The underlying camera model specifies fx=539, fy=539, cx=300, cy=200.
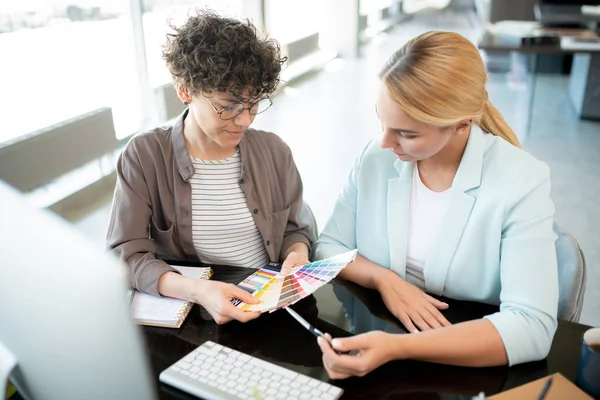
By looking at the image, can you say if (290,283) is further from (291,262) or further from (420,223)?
(420,223)

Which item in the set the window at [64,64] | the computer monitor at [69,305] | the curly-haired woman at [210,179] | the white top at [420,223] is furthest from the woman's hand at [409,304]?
the window at [64,64]

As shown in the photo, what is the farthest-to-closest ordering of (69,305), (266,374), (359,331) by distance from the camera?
(359,331) < (266,374) < (69,305)

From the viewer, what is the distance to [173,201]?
1.41m

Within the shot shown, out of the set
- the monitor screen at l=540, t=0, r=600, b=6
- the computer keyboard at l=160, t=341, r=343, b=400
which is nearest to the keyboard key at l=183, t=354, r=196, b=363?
the computer keyboard at l=160, t=341, r=343, b=400

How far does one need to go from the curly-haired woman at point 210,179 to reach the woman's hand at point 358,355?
0.90ft

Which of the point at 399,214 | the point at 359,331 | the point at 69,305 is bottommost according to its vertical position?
the point at 359,331

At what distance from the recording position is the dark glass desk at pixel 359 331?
90 cm

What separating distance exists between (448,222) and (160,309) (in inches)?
25.9

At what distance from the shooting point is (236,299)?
112cm

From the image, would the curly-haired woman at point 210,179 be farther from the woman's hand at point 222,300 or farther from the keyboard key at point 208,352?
the keyboard key at point 208,352

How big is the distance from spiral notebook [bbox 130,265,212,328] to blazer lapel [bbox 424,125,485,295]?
0.53 meters

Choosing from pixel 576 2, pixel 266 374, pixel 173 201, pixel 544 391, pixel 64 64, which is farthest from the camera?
pixel 576 2

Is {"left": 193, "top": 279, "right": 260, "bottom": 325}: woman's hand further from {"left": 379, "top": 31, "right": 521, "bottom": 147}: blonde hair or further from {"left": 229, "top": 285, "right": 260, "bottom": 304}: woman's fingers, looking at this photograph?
{"left": 379, "top": 31, "right": 521, "bottom": 147}: blonde hair

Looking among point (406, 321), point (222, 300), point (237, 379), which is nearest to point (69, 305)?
point (237, 379)
